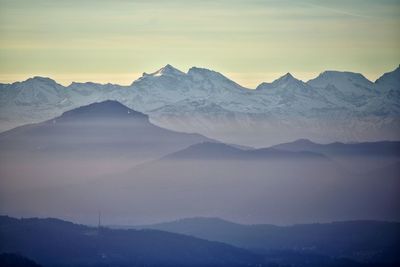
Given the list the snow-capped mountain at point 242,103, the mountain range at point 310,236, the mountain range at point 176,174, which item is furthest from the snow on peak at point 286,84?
the mountain range at point 310,236

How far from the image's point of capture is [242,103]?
188375 mm

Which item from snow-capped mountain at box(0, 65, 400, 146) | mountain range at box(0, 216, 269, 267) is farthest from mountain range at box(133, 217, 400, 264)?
snow-capped mountain at box(0, 65, 400, 146)

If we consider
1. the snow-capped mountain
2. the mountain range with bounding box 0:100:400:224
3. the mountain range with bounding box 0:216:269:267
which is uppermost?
the snow-capped mountain

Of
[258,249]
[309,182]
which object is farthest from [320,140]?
[258,249]

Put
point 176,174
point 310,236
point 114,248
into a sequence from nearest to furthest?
1. point 114,248
2. point 310,236
3. point 176,174

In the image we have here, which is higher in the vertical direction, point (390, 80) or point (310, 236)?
point (390, 80)

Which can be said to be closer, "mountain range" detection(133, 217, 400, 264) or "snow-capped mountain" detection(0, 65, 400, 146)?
"mountain range" detection(133, 217, 400, 264)

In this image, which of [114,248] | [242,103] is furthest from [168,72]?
[114,248]

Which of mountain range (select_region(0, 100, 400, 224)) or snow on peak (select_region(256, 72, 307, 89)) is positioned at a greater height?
snow on peak (select_region(256, 72, 307, 89))

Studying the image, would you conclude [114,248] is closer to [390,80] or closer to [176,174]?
[176,174]

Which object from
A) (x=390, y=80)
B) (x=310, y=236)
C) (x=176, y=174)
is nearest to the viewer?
(x=310, y=236)

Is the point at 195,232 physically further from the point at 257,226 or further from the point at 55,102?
the point at 55,102

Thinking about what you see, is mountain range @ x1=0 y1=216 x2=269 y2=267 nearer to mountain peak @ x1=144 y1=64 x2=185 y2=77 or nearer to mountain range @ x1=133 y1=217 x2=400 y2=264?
mountain range @ x1=133 y1=217 x2=400 y2=264

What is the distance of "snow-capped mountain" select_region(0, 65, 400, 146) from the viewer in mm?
164375
